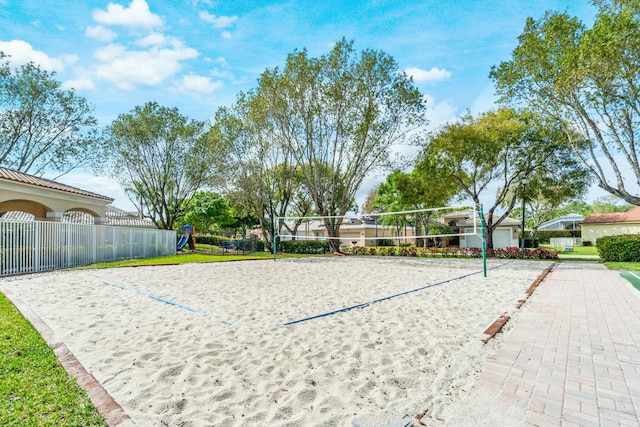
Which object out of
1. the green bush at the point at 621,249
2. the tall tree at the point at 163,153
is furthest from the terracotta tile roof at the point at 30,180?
the green bush at the point at 621,249

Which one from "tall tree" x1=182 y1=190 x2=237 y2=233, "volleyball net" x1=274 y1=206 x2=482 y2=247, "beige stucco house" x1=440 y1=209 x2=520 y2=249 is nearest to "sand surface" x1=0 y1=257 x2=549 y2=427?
"volleyball net" x1=274 y1=206 x2=482 y2=247

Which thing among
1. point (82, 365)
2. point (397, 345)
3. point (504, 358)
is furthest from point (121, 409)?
point (504, 358)

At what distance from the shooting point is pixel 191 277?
9023 mm

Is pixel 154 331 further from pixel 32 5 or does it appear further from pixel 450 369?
pixel 32 5

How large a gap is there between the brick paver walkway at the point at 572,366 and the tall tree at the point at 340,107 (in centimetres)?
1251

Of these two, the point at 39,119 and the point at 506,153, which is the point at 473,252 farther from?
the point at 39,119

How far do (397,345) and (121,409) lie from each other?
2697mm

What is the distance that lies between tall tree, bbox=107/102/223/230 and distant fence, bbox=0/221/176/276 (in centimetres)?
804

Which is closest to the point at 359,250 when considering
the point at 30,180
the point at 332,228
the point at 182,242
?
the point at 332,228

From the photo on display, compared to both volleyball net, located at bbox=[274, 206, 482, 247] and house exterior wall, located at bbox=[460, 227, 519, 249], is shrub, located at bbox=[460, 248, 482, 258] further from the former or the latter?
house exterior wall, located at bbox=[460, 227, 519, 249]

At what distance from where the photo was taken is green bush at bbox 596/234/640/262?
1365 centimetres

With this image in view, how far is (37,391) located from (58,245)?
441 inches

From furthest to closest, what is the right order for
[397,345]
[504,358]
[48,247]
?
[48,247], [397,345], [504,358]

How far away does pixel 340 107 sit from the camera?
18.0m
